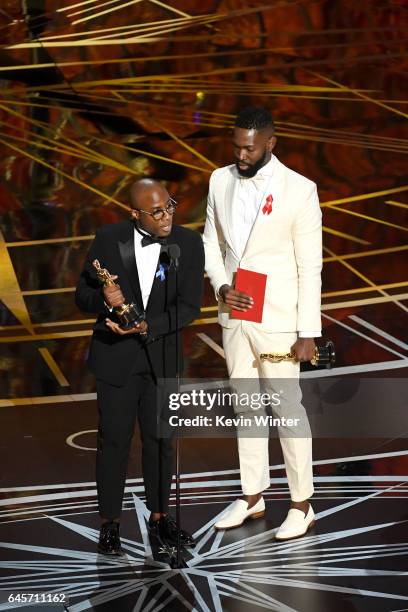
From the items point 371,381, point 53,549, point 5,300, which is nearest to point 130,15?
point 5,300

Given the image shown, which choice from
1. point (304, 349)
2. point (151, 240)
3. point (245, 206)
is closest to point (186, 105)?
point (245, 206)

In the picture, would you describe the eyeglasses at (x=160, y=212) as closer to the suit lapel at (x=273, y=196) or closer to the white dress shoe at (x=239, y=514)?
the suit lapel at (x=273, y=196)

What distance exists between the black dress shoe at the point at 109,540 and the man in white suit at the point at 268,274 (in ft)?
1.52

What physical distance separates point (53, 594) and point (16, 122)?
6.71 m

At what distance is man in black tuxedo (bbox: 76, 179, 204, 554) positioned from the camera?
455 cm

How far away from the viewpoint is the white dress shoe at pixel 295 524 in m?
4.83

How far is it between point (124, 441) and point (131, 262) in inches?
25.5

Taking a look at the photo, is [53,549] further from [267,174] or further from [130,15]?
[130,15]

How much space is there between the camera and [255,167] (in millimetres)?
4789

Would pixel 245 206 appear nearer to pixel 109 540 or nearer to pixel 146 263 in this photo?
pixel 146 263

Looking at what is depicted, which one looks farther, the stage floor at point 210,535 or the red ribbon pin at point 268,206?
the red ribbon pin at point 268,206

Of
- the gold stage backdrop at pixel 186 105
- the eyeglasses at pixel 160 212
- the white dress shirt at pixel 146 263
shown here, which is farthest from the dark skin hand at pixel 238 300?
the gold stage backdrop at pixel 186 105

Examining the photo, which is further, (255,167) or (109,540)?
(255,167)

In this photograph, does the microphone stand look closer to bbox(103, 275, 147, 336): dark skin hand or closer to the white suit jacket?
bbox(103, 275, 147, 336): dark skin hand
